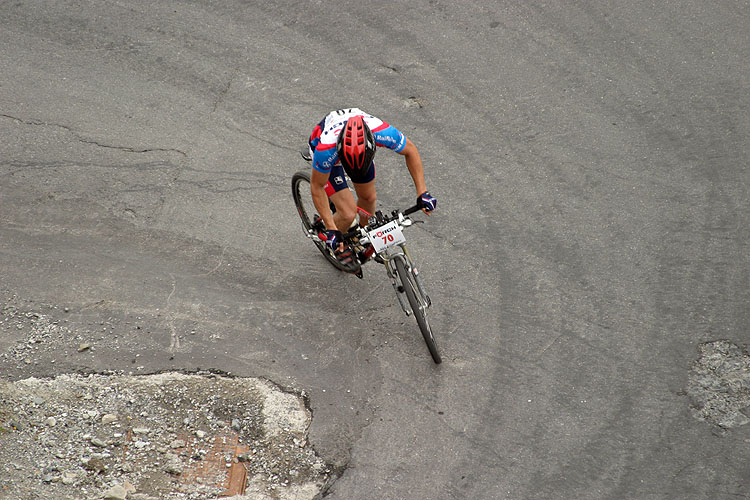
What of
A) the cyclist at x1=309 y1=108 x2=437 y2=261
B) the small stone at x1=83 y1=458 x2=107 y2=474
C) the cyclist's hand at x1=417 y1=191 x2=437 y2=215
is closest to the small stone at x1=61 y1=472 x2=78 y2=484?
the small stone at x1=83 y1=458 x2=107 y2=474

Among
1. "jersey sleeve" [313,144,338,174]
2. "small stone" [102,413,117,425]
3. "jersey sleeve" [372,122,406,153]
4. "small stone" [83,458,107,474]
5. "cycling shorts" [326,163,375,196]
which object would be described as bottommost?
"small stone" [102,413,117,425]

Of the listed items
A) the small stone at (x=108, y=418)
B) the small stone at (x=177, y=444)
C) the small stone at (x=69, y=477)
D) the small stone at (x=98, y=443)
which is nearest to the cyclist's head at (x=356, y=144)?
the small stone at (x=177, y=444)

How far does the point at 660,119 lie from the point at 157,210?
6.20m

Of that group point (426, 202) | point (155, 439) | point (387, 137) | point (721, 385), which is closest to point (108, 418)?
point (155, 439)

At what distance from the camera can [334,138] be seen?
6.11 meters

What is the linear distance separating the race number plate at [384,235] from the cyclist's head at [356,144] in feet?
1.80

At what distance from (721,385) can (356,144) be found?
3787mm

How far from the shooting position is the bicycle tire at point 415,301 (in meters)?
6.16

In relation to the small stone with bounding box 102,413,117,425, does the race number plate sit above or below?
above

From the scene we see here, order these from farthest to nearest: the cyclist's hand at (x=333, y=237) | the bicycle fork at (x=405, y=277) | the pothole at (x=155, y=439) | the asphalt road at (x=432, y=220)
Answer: the bicycle fork at (x=405, y=277), the cyclist's hand at (x=333, y=237), the asphalt road at (x=432, y=220), the pothole at (x=155, y=439)

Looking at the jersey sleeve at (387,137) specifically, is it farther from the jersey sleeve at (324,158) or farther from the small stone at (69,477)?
the small stone at (69,477)

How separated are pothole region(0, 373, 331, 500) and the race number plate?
1.55 meters

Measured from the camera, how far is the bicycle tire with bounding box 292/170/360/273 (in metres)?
7.23

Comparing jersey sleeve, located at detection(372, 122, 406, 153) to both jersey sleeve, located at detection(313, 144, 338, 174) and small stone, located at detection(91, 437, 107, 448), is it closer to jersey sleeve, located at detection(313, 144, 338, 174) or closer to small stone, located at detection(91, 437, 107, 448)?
jersey sleeve, located at detection(313, 144, 338, 174)
